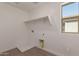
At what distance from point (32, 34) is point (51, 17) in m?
0.35

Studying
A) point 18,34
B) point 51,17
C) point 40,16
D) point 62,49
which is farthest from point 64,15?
point 18,34

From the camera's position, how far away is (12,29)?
1323 millimetres

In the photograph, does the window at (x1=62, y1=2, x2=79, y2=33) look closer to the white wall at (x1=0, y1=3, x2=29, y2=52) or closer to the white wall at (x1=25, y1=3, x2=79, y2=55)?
the white wall at (x1=25, y1=3, x2=79, y2=55)

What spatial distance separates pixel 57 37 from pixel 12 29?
0.62 m

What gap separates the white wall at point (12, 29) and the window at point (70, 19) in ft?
1.75

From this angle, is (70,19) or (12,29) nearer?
(12,29)

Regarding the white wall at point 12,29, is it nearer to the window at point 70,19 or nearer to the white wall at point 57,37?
the white wall at point 57,37

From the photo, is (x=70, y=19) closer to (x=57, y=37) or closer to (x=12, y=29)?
(x=57, y=37)

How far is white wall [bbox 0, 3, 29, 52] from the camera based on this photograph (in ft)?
4.21

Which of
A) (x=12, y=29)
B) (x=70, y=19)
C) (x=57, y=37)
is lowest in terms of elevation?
(x=57, y=37)

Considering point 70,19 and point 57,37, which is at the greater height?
point 70,19

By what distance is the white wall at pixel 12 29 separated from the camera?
1282 millimetres

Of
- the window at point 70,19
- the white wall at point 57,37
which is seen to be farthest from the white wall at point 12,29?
the window at point 70,19

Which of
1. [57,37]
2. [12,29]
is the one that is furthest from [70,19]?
[12,29]
